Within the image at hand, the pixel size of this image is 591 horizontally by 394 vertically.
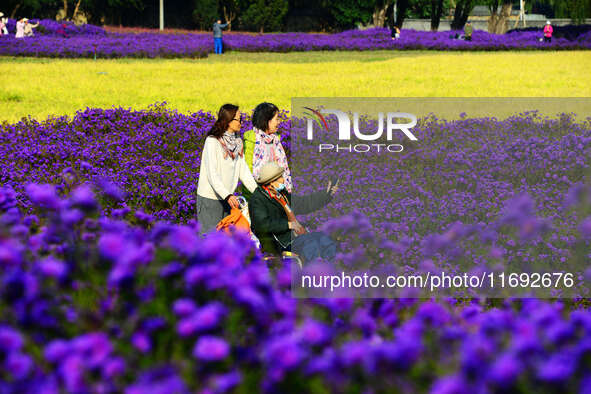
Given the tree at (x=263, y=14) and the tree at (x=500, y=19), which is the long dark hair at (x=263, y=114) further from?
the tree at (x=263, y=14)

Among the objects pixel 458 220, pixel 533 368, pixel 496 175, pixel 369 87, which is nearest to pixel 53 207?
pixel 533 368

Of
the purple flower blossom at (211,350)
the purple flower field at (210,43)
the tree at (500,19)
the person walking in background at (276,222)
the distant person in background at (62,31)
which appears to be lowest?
the person walking in background at (276,222)

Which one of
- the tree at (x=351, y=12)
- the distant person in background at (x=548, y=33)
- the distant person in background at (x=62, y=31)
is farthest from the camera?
the tree at (x=351, y=12)

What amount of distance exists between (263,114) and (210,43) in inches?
1157

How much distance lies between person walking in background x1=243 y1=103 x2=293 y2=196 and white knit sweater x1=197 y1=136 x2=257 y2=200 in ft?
0.34

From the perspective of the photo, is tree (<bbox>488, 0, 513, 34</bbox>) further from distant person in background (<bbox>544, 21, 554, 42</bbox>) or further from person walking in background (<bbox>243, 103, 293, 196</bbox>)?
person walking in background (<bbox>243, 103, 293, 196</bbox>)

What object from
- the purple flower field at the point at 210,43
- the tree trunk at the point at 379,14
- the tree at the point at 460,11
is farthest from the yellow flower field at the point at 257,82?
the tree trunk at the point at 379,14

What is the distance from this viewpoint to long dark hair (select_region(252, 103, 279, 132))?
565 cm

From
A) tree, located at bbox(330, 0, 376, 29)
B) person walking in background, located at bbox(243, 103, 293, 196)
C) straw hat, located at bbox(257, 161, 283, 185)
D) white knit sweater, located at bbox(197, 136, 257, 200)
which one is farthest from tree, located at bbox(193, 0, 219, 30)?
straw hat, located at bbox(257, 161, 283, 185)

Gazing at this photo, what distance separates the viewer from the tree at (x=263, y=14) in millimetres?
54491

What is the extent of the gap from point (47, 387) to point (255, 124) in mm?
4323

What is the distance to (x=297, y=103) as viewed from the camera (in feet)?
46.5

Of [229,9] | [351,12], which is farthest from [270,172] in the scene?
[351,12]

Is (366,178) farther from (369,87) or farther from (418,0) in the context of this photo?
(418,0)
